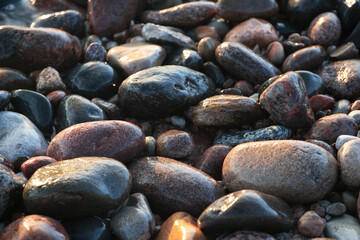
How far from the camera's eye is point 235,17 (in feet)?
18.8

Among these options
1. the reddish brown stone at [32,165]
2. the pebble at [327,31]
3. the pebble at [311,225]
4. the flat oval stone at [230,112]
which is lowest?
the reddish brown stone at [32,165]

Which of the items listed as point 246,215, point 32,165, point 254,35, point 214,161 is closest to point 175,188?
point 214,161

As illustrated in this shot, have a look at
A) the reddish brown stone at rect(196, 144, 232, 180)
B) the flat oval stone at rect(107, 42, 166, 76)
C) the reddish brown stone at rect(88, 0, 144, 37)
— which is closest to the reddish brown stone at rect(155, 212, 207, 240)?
the reddish brown stone at rect(196, 144, 232, 180)

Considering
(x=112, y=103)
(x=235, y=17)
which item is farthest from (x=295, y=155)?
(x=235, y=17)

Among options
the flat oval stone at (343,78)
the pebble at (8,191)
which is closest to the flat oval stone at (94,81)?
the pebble at (8,191)

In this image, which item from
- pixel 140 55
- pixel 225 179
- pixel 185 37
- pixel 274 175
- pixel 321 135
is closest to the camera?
pixel 274 175

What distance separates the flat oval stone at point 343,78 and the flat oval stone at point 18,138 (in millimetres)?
3368

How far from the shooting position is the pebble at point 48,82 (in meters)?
4.55

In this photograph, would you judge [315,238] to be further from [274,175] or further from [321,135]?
[321,135]

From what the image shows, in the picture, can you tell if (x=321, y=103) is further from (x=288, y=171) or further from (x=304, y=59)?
(x=288, y=171)

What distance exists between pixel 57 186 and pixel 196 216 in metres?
1.17

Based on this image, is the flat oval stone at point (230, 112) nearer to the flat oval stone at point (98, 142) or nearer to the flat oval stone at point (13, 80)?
the flat oval stone at point (98, 142)

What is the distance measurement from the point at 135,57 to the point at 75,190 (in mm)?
2679

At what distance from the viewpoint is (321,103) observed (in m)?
4.20
